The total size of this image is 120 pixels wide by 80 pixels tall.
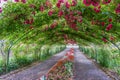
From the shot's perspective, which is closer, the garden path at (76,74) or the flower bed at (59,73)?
the flower bed at (59,73)

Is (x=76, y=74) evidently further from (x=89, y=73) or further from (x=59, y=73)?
(x=59, y=73)

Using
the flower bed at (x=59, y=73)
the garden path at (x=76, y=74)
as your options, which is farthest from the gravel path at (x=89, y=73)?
the flower bed at (x=59, y=73)

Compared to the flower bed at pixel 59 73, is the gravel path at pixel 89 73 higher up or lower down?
lower down

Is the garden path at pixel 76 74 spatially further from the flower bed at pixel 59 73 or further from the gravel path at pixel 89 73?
the flower bed at pixel 59 73

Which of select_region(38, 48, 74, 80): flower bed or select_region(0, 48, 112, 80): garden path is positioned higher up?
select_region(38, 48, 74, 80): flower bed

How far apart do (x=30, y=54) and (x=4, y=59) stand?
8098 millimetres

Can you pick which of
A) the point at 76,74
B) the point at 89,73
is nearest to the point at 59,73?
the point at 76,74

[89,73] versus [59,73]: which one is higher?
[59,73]

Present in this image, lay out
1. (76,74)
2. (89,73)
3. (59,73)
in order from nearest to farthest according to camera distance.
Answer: (59,73) → (76,74) → (89,73)

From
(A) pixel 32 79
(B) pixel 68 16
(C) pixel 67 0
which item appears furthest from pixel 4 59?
(C) pixel 67 0

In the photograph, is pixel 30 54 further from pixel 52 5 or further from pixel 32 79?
pixel 52 5

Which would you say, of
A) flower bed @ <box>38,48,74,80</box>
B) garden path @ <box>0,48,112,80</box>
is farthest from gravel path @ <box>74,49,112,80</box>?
flower bed @ <box>38,48,74,80</box>

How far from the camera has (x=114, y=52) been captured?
637 inches

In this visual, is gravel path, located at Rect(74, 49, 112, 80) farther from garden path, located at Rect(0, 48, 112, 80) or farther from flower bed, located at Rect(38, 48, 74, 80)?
flower bed, located at Rect(38, 48, 74, 80)
